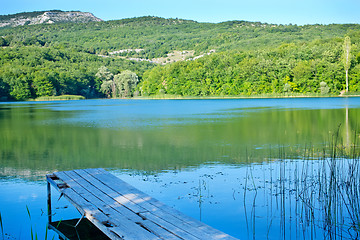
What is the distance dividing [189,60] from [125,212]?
98374mm

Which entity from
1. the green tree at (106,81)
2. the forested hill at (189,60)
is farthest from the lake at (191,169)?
the green tree at (106,81)

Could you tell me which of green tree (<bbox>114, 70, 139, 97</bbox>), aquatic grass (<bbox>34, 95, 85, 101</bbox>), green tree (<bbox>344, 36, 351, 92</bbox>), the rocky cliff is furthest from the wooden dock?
the rocky cliff

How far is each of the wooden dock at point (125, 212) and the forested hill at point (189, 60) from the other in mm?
62673

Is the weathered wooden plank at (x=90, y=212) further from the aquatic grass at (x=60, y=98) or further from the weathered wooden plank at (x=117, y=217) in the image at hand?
the aquatic grass at (x=60, y=98)

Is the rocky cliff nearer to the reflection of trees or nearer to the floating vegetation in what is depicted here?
the reflection of trees

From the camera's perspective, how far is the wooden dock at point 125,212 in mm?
3412

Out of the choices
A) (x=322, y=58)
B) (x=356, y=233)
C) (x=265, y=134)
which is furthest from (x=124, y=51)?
(x=356, y=233)

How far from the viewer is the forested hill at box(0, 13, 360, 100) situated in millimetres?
67125

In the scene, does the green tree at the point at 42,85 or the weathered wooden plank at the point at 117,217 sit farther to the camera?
the green tree at the point at 42,85

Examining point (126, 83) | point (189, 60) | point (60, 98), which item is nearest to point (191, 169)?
point (60, 98)

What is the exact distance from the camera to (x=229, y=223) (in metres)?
5.04

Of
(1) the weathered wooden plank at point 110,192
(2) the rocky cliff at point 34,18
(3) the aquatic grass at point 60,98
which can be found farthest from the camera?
(2) the rocky cliff at point 34,18

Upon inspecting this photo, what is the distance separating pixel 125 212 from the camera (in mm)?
4035

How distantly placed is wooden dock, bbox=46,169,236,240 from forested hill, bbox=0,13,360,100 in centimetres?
6267
